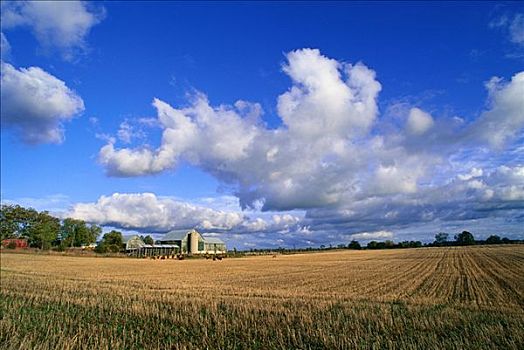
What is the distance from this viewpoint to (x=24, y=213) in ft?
418

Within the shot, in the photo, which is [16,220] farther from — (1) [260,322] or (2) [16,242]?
(1) [260,322]

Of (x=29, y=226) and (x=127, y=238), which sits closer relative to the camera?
(x=29, y=226)

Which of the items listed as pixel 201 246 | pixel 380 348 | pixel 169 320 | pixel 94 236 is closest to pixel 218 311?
pixel 169 320

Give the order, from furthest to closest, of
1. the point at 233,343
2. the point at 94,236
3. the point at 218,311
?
the point at 94,236, the point at 218,311, the point at 233,343

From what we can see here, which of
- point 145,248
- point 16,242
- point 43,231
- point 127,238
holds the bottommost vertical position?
point 145,248

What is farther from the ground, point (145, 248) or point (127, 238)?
point (127, 238)

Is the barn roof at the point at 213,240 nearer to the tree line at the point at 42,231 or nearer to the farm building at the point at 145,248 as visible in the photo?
the farm building at the point at 145,248

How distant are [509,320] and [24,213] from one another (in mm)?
143924

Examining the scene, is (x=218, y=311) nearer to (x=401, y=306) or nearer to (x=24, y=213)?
(x=401, y=306)

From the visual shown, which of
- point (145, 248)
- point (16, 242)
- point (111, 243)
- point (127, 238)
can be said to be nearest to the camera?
point (145, 248)

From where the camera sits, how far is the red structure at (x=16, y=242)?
394 feet

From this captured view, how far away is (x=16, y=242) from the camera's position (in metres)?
125

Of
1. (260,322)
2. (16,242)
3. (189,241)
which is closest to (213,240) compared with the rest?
(189,241)

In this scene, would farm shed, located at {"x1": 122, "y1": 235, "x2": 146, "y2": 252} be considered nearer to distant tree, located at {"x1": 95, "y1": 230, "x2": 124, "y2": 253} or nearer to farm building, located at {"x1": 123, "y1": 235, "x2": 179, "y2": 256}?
farm building, located at {"x1": 123, "y1": 235, "x2": 179, "y2": 256}
